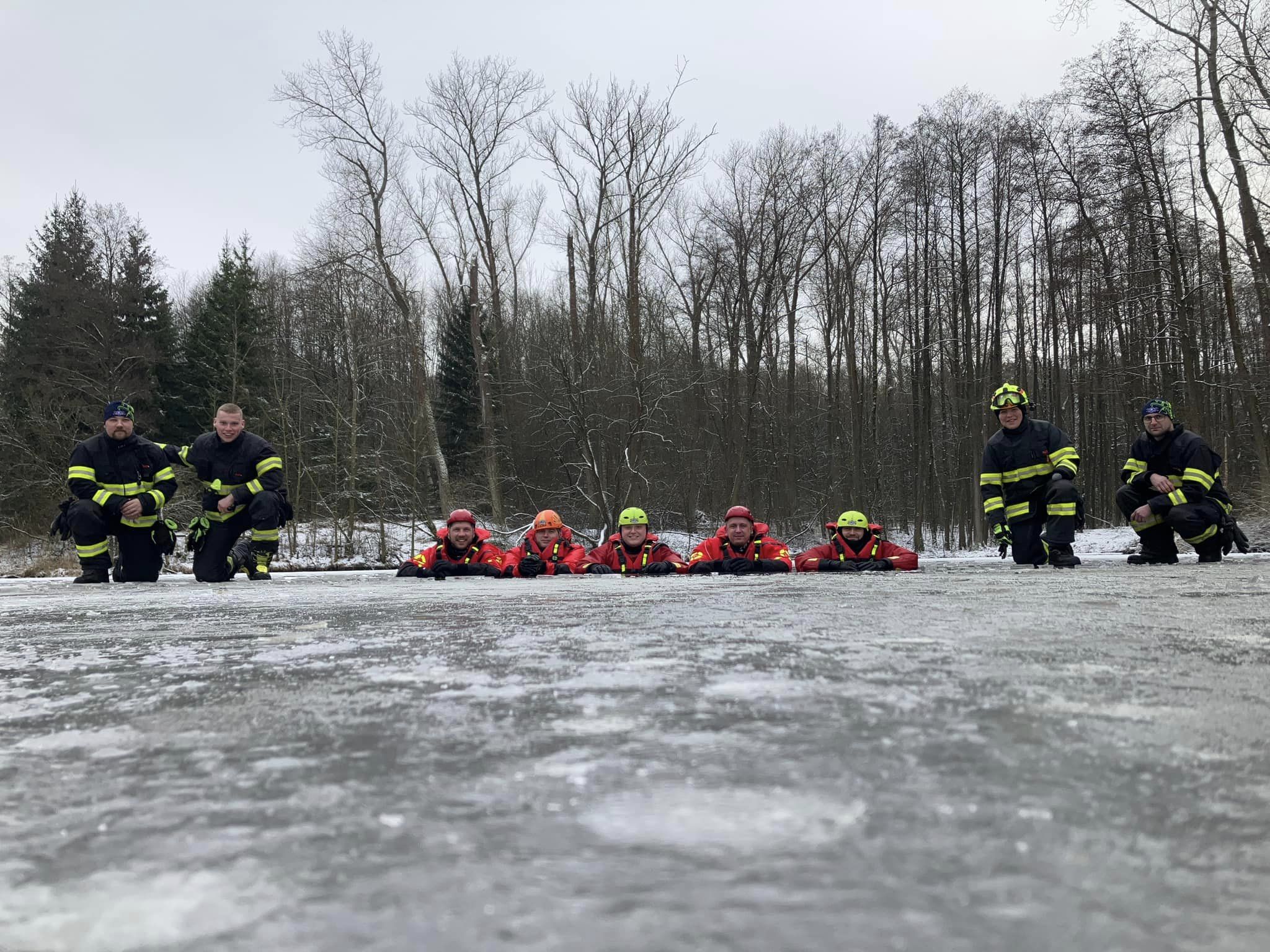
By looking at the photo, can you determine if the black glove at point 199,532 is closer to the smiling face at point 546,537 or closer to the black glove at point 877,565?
the smiling face at point 546,537

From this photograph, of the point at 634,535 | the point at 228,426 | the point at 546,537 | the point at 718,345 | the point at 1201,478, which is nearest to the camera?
the point at 228,426

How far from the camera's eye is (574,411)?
1911cm

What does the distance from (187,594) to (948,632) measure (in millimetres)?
4553

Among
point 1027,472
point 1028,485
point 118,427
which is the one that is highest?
point 118,427

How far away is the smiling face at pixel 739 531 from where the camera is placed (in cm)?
830

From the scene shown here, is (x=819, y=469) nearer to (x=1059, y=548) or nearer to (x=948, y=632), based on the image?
(x=1059, y=548)

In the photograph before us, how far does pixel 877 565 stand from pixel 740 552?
1.31 m

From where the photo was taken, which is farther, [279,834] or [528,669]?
[528,669]

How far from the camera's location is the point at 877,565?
8250 mm

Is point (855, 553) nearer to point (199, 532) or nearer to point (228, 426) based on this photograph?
point (228, 426)

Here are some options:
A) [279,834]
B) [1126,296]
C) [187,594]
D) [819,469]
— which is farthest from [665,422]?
[279,834]

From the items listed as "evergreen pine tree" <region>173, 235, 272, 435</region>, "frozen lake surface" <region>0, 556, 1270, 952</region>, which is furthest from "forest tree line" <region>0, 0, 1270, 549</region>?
"frozen lake surface" <region>0, 556, 1270, 952</region>

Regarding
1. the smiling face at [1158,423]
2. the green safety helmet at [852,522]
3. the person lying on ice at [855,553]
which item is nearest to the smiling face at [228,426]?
the person lying on ice at [855,553]

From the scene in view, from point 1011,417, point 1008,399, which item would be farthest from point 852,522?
point 1008,399
